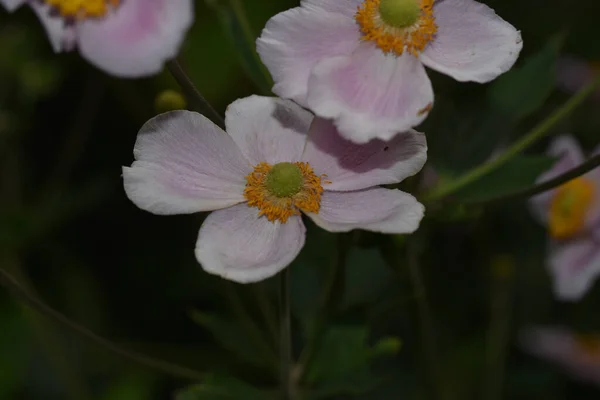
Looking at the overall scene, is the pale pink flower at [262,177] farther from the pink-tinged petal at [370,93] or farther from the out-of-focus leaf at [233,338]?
the out-of-focus leaf at [233,338]

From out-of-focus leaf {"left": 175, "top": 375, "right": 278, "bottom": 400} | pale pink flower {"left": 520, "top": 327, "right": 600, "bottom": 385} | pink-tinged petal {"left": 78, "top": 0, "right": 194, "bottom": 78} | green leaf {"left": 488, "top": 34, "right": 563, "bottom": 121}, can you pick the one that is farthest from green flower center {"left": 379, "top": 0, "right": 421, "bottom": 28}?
pale pink flower {"left": 520, "top": 327, "right": 600, "bottom": 385}

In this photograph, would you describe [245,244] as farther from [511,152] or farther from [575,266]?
[575,266]

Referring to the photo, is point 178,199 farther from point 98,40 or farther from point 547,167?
point 547,167

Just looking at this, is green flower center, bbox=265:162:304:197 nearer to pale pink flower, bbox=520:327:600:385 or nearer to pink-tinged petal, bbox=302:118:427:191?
pink-tinged petal, bbox=302:118:427:191

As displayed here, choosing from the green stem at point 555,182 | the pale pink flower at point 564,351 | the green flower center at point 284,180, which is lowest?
the pale pink flower at point 564,351

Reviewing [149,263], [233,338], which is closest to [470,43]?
[233,338]

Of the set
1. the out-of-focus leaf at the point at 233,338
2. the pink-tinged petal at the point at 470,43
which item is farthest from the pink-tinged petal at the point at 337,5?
the out-of-focus leaf at the point at 233,338
